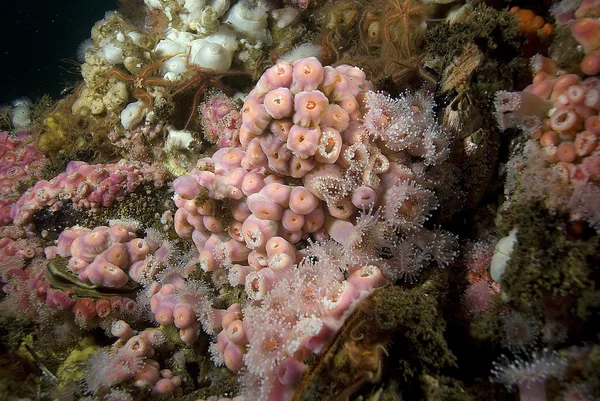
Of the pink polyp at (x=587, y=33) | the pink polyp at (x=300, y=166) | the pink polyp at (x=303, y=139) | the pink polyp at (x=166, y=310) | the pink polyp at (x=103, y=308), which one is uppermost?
the pink polyp at (x=587, y=33)

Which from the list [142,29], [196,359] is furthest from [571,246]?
[142,29]

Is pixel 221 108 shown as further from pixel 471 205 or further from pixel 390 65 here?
pixel 471 205

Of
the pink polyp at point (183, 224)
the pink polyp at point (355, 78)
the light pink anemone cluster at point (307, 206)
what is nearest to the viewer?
the light pink anemone cluster at point (307, 206)

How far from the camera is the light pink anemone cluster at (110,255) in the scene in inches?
131

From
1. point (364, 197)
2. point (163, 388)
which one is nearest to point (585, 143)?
point (364, 197)

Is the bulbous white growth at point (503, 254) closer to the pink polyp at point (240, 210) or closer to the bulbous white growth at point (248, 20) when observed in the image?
the pink polyp at point (240, 210)

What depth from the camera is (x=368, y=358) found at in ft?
6.44

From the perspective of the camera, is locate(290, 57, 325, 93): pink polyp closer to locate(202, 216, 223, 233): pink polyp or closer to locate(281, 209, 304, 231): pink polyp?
locate(281, 209, 304, 231): pink polyp

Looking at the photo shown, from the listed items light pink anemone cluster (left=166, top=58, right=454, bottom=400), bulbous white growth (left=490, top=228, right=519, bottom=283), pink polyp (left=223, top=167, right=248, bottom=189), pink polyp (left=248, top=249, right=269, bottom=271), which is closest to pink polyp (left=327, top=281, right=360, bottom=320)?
light pink anemone cluster (left=166, top=58, right=454, bottom=400)

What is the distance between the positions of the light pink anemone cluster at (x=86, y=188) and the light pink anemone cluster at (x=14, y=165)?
506 mm

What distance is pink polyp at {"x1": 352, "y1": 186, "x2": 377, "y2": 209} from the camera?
2.54 m

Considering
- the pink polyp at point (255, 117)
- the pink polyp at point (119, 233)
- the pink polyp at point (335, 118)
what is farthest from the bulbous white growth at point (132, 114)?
the pink polyp at point (335, 118)

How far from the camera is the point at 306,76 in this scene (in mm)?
2439

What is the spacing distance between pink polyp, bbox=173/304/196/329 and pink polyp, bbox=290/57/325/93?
79.4 inches
